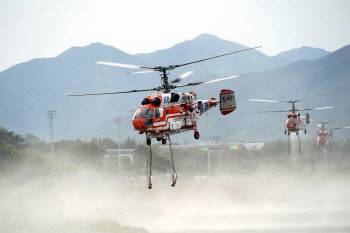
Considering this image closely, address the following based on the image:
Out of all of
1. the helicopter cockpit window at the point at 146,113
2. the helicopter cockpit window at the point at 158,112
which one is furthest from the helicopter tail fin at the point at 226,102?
the helicopter cockpit window at the point at 146,113

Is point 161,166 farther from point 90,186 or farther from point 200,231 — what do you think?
point 200,231

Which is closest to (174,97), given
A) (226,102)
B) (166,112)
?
(166,112)

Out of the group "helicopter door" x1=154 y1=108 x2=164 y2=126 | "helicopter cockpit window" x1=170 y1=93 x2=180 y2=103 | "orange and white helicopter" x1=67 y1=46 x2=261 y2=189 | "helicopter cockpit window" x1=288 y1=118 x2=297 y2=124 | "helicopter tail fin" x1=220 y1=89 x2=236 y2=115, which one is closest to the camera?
"orange and white helicopter" x1=67 y1=46 x2=261 y2=189

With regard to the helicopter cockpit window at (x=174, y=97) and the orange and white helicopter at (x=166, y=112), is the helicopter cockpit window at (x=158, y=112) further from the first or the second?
the helicopter cockpit window at (x=174, y=97)

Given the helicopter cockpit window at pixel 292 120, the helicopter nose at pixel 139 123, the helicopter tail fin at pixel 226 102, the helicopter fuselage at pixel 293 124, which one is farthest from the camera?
the helicopter cockpit window at pixel 292 120

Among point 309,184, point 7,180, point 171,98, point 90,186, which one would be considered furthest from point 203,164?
point 171,98

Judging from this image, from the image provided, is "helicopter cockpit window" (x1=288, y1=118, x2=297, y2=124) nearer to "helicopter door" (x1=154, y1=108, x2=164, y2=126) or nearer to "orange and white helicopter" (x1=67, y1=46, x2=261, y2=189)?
"orange and white helicopter" (x1=67, y1=46, x2=261, y2=189)

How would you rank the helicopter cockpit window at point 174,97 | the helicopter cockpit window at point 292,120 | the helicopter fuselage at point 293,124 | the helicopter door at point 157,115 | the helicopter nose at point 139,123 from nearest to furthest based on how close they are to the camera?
the helicopter nose at point 139,123, the helicopter door at point 157,115, the helicopter cockpit window at point 174,97, the helicopter fuselage at point 293,124, the helicopter cockpit window at point 292,120

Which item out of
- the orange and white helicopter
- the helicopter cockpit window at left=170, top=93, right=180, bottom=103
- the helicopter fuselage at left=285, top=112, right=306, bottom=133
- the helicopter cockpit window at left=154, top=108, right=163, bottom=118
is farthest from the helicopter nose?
the helicopter fuselage at left=285, top=112, right=306, bottom=133

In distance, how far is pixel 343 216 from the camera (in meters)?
144

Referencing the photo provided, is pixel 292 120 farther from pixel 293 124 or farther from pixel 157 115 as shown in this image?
pixel 157 115

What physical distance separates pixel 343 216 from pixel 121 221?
65715 mm

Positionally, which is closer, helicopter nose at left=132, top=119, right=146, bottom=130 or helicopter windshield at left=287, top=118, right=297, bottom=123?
helicopter nose at left=132, top=119, right=146, bottom=130

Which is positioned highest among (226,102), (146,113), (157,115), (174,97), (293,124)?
(174,97)
